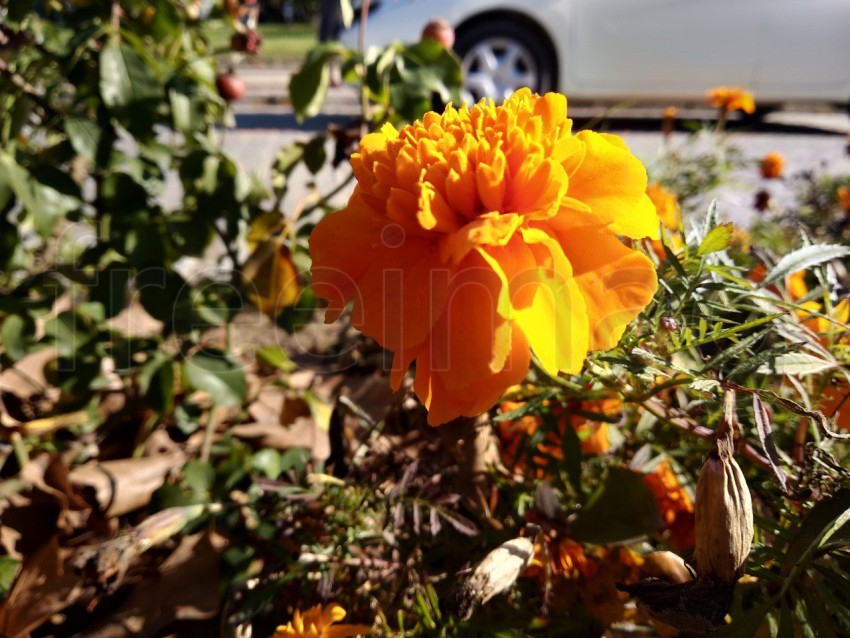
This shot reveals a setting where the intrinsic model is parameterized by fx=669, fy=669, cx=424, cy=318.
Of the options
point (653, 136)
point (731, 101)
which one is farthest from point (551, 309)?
point (653, 136)

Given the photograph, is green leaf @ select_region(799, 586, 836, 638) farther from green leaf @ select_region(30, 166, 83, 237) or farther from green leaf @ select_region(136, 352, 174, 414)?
green leaf @ select_region(30, 166, 83, 237)

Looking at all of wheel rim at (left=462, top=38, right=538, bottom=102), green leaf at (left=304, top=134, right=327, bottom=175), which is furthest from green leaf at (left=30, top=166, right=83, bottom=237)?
wheel rim at (left=462, top=38, right=538, bottom=102)

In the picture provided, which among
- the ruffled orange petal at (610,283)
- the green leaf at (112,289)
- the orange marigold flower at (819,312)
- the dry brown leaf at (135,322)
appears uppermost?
the dry brown leaf at (135,322)

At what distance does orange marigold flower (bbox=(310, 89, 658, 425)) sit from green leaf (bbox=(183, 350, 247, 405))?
59 centimetres

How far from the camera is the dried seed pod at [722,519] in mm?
409

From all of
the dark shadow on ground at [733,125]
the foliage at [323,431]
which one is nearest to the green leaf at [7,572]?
the foliage at [323,431]

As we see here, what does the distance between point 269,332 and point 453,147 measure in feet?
4.30

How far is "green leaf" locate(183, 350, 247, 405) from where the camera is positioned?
99cm

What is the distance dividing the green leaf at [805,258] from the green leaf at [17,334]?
99 centimetres

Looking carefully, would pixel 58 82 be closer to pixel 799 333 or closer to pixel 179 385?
pixel 179 385

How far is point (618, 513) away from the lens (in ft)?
2.01

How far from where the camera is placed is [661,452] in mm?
734

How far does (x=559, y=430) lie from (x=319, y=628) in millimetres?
305

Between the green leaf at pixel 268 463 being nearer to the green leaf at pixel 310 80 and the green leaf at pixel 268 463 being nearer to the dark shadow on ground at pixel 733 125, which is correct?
the green leaf at pixel 310 80
